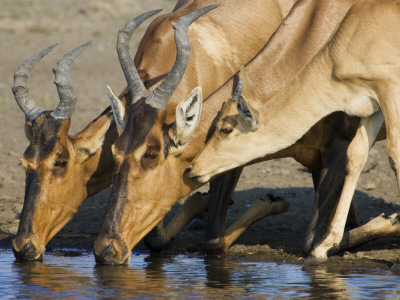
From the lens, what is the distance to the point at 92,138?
29.0 ft

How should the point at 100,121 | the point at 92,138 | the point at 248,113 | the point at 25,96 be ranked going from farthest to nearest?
the point at 100,121 < the point at 92,138 < the point at 25,96 < the point at 248,113

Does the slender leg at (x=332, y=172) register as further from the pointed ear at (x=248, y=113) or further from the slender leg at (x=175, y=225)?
the slender leg at (x=175, y=225)

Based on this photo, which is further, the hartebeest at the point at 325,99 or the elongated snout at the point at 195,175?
the elongated snout at the point at 195,175

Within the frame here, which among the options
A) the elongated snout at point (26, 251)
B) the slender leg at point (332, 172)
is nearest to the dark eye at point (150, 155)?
the elongated snout at point (26, 251)

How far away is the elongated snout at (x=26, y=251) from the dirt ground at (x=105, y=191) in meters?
1.25

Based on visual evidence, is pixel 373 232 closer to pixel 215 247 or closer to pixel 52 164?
pixel 215 247

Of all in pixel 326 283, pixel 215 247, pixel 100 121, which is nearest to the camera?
pixel 326 283

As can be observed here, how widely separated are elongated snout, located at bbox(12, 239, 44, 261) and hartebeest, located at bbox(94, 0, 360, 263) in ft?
2.57

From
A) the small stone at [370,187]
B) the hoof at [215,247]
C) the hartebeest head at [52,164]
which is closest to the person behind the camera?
the hartebeest head at [52,164]

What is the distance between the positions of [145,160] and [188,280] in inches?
41.9

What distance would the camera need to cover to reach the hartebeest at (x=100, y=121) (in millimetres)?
8477

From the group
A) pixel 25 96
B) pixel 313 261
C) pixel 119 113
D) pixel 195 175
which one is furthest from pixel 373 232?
pixel 25 96

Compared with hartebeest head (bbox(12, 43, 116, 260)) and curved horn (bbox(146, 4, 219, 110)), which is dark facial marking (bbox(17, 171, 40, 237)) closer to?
hartebeest head (bbox(12, 43, 116, 260))

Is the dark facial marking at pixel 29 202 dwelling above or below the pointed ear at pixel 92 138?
below
